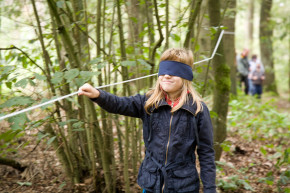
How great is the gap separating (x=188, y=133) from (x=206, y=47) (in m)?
5.17

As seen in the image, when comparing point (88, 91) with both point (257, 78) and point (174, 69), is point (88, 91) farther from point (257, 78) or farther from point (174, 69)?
point (257, 78)

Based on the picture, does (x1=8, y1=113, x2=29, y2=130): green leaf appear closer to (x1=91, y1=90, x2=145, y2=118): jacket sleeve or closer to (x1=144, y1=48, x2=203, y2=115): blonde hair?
(x1=91, y1=90, x2=145, y2=118): jacket sleeve

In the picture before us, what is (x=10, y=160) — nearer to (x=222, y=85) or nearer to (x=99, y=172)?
(x=99, y=172)

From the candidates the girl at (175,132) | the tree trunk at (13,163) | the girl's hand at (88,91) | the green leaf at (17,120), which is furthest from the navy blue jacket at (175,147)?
the tree trunk at (13,163)

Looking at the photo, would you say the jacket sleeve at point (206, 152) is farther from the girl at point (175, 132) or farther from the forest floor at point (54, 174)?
the forest floor at point (54, 174)

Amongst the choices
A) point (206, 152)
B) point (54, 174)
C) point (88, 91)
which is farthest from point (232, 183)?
point (88, 91)

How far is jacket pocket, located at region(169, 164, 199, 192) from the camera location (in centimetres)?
202

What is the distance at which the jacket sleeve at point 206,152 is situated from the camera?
2.06 m

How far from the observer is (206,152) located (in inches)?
82.8

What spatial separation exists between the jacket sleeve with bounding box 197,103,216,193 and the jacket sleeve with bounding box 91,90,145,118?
498mm

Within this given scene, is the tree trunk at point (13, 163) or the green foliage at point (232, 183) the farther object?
the green foliage at point (232, 183)

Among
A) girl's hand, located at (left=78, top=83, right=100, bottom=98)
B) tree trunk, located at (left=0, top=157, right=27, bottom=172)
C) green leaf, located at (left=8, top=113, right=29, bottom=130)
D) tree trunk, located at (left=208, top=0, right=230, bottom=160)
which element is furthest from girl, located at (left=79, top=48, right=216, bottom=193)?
tree trunk, located at (left=0, top=157, right=27, bottom=172)

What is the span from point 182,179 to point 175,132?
1.19 ft

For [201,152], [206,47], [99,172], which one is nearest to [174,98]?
[201,152]
